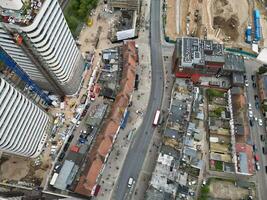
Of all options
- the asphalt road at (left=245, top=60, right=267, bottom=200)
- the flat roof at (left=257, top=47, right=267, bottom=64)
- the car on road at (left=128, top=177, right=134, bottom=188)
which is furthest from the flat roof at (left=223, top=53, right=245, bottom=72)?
the car on road at (left=128, top=177, right=134, bottom=188)

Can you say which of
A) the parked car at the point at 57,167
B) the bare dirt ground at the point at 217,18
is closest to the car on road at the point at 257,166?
the bare dirt ground at the point at 217,18

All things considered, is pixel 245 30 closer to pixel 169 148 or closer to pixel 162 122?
pixel 162 122

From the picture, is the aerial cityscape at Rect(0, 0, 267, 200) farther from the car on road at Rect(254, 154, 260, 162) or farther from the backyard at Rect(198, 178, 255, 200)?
the car on road at Rect(254, 154, 260, 162)

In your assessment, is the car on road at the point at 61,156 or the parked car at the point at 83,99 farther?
the parked car at the point at 83,99

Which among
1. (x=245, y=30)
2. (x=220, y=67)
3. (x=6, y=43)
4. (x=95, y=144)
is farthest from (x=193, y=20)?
(x=6, y=43)

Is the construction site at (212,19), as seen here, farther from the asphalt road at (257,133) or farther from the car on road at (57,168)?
the car on road at (57,168)

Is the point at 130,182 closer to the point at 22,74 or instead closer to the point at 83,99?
the point at 83,99

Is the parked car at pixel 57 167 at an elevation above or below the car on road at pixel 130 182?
below
